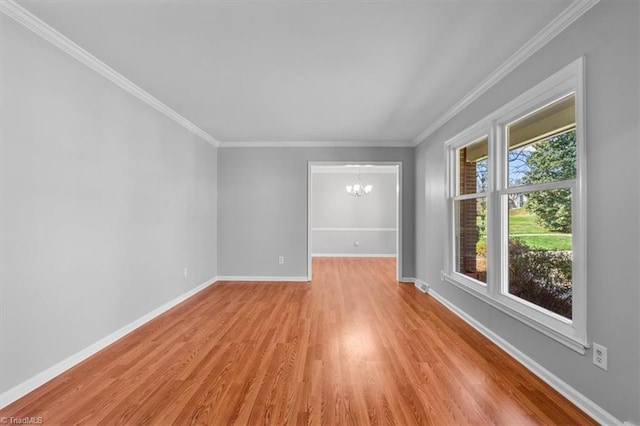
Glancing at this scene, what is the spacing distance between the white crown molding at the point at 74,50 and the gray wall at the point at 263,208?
66.3 inches

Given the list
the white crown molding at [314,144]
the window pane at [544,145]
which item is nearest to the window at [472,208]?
the window pane at [544,145]

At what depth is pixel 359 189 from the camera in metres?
7.76

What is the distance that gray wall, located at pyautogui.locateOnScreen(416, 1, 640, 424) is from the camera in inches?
56.5

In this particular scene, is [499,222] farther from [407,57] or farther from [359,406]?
[359,406]

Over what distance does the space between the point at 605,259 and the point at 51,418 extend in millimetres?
3341

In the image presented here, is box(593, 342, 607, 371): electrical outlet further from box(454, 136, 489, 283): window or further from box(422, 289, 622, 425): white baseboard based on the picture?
box(454, 136, 489, 283): window

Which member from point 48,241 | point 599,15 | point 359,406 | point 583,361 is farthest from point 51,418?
point 599,15

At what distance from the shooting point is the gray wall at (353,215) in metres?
8.05

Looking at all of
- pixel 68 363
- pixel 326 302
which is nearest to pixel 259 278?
pixel 326 302

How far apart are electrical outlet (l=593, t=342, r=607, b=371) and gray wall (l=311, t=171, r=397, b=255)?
6405 millimetres

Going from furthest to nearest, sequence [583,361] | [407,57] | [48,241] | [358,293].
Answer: [358,293] → [407,57] → [48,241] → [583,361]

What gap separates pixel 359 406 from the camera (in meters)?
1.71

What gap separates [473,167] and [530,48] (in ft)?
4.41

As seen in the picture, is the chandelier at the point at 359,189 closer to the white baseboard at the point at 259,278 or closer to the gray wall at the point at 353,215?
the gray wall at the point at 353,215
